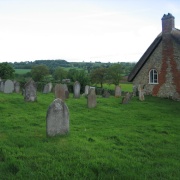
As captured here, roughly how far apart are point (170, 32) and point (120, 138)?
51.5ft

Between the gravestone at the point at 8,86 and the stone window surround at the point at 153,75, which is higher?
the stone window surround at the point at 153,75

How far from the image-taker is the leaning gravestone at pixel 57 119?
7502mm

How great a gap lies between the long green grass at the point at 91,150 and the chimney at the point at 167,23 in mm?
12671

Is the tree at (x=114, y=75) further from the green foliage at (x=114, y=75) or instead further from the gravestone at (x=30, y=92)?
the gravestone at (x=30, y=92)

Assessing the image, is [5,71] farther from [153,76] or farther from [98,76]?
[153,76]

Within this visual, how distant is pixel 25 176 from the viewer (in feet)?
15.6

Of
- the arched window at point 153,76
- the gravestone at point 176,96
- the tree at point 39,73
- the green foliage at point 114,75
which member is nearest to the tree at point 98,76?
the green foliage at point 114,75

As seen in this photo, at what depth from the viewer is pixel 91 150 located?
6254 millimetres

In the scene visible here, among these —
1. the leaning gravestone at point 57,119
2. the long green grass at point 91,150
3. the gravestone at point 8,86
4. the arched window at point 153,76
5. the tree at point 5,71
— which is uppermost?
the tree at point 5,71

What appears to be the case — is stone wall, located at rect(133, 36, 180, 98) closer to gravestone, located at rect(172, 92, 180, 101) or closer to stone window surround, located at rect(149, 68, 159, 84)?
gravestone, located at rect(172, 92, 180, 101)

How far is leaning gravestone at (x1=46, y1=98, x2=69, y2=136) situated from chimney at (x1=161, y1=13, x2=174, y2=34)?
16.2 m

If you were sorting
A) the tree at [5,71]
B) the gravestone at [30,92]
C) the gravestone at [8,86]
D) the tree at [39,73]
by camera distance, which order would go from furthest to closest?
the tree at [39,73], the tree at [5,71], the gravestone at [8,86], the gravestone at [30,92]

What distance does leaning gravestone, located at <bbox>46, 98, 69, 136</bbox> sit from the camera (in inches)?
295

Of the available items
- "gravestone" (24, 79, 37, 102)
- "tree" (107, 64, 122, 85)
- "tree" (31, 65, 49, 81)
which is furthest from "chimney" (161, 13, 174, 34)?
"tree" (31, 65, 49, 81)
